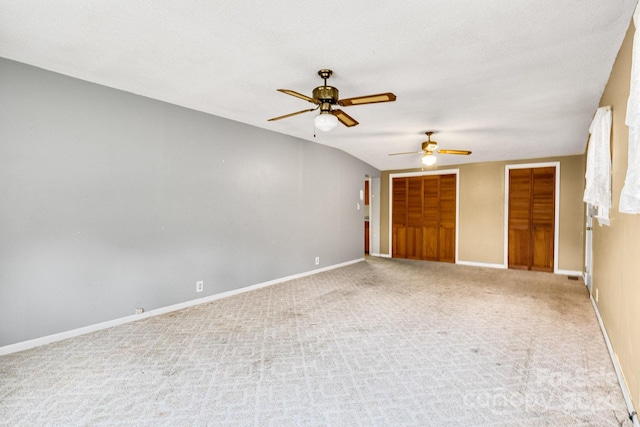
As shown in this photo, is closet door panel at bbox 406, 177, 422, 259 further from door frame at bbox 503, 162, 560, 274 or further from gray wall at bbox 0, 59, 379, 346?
gray wall at bbox 0, 59, 379, 346

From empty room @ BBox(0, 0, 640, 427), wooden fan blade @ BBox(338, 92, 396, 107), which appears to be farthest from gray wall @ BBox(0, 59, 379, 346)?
wooden fan blade @ BBox(338, 92, 396, 107)

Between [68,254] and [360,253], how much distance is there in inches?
219

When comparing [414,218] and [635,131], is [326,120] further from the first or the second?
[414,218]

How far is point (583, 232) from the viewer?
19.3 ft

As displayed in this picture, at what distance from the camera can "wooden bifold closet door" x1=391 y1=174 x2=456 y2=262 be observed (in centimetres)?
739

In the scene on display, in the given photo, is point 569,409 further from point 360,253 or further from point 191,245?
point 360,253

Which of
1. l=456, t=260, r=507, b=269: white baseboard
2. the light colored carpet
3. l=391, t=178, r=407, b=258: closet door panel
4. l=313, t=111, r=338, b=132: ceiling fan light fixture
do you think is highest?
l=313, t=111, r=338, b=132: ceiling fan light fixture

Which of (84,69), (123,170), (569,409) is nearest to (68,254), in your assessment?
(123,170)

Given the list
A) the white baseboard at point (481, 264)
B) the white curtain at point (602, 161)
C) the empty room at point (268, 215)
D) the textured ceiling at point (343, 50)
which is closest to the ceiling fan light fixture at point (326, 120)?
the empty room at point (268, 215)

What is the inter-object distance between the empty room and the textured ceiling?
2 cm

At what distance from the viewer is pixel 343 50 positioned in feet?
8.32

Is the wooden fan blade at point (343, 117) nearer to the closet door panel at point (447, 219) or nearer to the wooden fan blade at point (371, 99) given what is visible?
the wooden fan blade at point (371, 99)

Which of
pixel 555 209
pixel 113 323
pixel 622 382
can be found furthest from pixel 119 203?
pixel 555 209

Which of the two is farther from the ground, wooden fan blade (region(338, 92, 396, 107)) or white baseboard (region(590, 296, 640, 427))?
wooden fan blade (region(338, 92, 396, 107))
